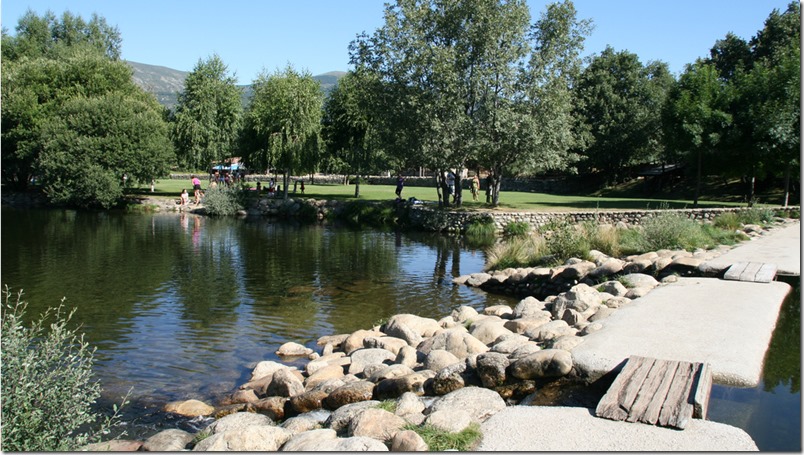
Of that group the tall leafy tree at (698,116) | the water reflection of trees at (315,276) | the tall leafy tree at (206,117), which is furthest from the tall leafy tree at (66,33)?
the tall leafy tree at (698,116)

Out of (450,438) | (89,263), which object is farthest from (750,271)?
(89,263)

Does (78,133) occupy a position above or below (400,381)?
above

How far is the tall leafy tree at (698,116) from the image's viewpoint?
1336 inches

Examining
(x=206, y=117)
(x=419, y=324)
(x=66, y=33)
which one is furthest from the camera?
(x=66, y=33)

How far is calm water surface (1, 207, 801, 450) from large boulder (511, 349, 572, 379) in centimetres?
158

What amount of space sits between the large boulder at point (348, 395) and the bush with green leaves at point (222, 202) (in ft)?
111

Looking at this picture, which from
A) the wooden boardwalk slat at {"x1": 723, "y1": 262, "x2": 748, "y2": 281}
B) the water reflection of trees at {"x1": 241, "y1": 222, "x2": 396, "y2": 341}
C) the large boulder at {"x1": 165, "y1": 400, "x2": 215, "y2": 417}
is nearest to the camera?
the large boulder at {"x1": 165, "y1": 400, "x2": 215, "y2": 417}

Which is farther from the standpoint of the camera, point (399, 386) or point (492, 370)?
point (399, 386)

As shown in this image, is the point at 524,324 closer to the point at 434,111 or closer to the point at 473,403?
the point at 473,403

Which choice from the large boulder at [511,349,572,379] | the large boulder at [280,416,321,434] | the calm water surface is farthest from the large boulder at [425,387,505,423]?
the calm water surface

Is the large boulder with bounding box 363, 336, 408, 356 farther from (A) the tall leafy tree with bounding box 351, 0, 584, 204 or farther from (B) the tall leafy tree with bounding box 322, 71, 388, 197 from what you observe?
(B) the tall leafy tree with bounding box 322, 71, 388, 197

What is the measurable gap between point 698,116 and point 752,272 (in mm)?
23630

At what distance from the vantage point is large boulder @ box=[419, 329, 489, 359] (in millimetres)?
9616

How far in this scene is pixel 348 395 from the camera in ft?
26.9
